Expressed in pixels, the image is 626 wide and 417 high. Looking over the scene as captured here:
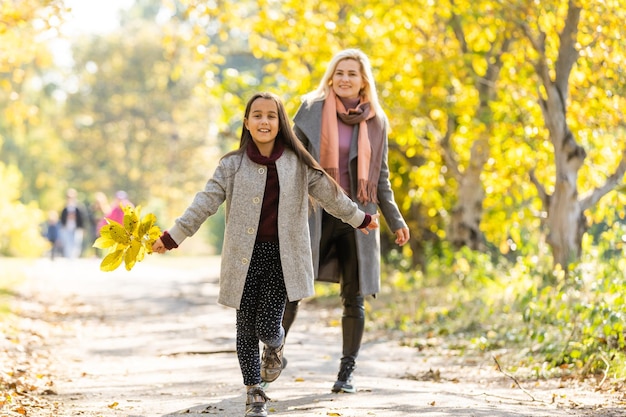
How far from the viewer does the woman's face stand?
6.49 metres

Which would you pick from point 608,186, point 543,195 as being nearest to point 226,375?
point 608,186

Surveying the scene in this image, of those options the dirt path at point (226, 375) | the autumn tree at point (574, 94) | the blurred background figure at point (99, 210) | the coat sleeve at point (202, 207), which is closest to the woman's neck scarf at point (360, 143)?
the coat sleeve at point (202, 207)

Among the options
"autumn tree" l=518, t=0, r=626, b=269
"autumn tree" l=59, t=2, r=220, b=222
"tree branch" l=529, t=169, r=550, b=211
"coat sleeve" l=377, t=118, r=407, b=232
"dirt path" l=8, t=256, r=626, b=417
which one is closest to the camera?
"dirt path" l=8, t=256, r=626, b=417

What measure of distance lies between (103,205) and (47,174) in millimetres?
23795

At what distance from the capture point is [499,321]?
995 centimetres

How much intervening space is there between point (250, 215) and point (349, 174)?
114cm

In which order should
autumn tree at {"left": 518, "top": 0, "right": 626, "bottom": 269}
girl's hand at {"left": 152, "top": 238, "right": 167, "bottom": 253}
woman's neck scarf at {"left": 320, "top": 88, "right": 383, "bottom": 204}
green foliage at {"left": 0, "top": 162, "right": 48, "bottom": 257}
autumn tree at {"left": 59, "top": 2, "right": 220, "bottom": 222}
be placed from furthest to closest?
autumn tree at {"left": 59, "top": 2, "right": 220, "bottom": 222} → green foliage at {"left": 0, "top": 162, "right": 48, "bottom": 257} → autumn tree at {"left": 518, "top": 0, "right": 626, "bottom": 269} → woman's neck scarf at {"left": 320, "top": 88, "right": 383, "bottom": 204} → girl's hand at {"left": 152, "top": 238, "right": 167, "bottom": 253}

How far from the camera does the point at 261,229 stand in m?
5.41

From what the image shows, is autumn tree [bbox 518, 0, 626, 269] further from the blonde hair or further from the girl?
the girl

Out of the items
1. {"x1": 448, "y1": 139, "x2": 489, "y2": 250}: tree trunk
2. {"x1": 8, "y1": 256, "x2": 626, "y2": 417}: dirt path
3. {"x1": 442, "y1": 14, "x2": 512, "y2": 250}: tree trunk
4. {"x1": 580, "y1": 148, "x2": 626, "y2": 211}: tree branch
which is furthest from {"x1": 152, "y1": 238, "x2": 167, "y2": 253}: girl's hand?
{"x1": 448, "y1": 139, "x2": 489, "y2": 250}: tree trunk

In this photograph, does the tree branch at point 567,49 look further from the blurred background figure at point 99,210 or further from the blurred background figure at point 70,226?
the blurred background figure at point 70,226

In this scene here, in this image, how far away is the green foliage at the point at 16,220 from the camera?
2100cm

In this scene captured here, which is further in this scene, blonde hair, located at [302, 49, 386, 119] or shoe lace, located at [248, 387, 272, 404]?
blonde hair, located at [302, 49, 386, 119]

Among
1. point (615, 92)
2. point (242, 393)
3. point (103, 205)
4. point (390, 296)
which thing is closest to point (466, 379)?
point (242, 393)
